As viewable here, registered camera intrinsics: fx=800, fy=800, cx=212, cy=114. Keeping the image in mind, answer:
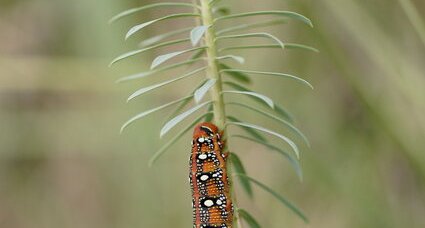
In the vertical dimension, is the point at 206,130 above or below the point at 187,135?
below

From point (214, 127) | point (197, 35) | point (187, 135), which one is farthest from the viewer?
point (187, 135)

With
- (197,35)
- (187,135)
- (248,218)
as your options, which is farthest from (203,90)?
(187,135)

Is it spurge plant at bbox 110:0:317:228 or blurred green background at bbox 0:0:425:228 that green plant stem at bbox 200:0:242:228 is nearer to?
spurge plant at bbox 110:0:317:228

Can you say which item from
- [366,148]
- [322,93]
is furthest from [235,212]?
[322,93]

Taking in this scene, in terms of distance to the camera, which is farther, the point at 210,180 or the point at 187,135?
the point at 187,135

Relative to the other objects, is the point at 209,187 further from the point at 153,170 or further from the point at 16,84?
the point at 16,84

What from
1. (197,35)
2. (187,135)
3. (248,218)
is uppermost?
(187,135)

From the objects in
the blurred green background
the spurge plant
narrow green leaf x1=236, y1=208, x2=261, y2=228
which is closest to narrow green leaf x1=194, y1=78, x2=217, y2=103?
the spurge plant

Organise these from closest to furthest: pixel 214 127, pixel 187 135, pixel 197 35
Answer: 1. pixel 197 35
2. pixel 214 127
3. pixel 187 135

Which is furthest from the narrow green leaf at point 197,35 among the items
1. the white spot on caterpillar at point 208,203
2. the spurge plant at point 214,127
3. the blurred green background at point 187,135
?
the blurred green background at point 187,135

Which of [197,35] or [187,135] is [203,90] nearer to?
[197,35]
